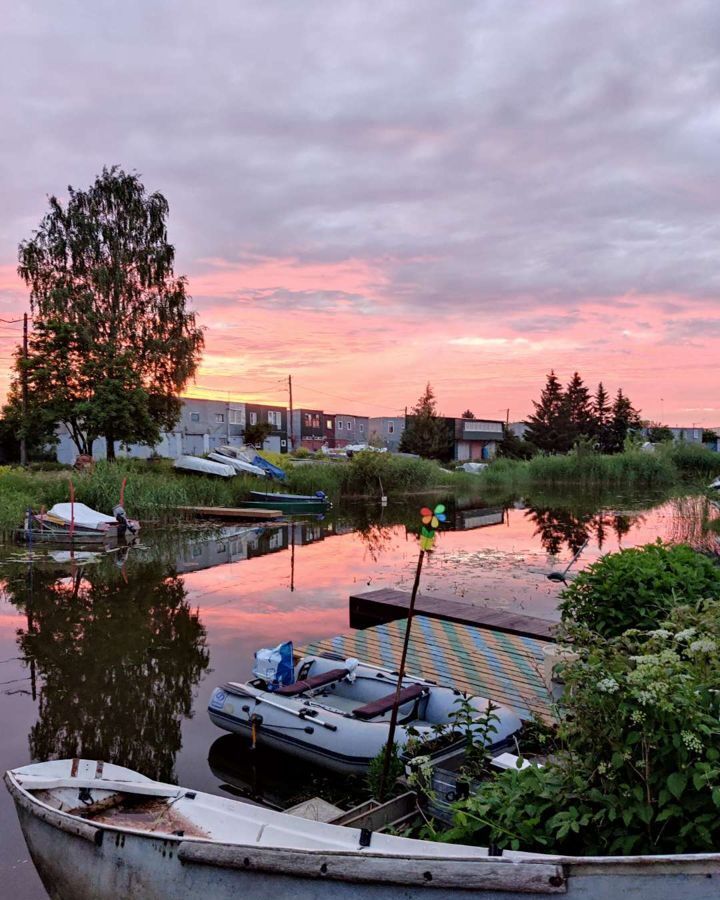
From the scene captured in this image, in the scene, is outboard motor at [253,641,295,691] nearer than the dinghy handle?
No

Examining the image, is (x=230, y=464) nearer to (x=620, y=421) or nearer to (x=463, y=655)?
(x=463, y=655)

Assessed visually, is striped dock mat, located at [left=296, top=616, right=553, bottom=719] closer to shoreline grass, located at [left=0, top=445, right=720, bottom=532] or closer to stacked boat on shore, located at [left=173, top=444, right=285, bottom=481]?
shoreline grass, located at [left=0, top=445, right=720, bottom=532]

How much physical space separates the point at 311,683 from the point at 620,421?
2804 inches

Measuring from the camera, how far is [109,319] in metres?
33.3

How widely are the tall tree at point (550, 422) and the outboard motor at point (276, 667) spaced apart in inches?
2595

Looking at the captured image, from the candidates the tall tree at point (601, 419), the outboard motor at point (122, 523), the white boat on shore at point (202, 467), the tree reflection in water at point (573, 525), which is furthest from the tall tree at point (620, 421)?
the outboard motor at point (122, 523)

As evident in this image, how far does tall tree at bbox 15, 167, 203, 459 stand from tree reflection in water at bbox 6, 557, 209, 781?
681 inches

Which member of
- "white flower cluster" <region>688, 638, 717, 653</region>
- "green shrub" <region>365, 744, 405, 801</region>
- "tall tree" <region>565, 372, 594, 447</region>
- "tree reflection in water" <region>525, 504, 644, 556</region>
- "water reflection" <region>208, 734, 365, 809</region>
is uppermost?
"tall tree" <region>565, 372, 594, 447</region>

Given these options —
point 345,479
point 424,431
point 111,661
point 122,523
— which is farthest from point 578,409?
point 111,661

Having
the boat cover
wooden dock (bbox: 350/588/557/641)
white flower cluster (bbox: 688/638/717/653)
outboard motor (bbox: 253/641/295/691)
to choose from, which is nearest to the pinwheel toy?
white flower cluster (bbox: 688/638/717/653)

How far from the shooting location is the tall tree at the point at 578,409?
71188 mm

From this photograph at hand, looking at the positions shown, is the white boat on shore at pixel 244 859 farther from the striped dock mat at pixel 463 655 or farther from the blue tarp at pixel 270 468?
the blue tarp at pixel 270 468

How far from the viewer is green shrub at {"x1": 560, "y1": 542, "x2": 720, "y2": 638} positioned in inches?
202

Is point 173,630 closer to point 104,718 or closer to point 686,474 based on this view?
point 104,718
